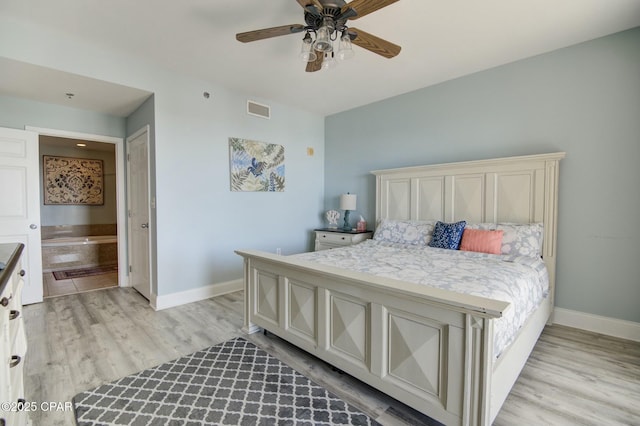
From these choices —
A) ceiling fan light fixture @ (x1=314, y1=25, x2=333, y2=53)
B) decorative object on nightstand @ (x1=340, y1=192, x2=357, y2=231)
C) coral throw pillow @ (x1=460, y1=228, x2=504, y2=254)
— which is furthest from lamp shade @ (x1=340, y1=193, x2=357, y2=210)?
ceiling fan light fixture @ (x1=314, y1=25, x2=333, y2=53)

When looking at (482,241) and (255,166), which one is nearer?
(482,241)

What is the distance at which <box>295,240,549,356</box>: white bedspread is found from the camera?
1773mm

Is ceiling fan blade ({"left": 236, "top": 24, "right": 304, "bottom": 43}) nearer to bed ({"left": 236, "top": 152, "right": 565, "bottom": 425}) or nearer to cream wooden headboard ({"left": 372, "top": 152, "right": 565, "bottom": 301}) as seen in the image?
bed ({"left": 236, "top": 152, "right": 565, "bottom": 425})

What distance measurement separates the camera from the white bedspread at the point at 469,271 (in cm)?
177

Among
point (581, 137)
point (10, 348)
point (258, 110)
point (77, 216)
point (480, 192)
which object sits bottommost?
point (10, 348)

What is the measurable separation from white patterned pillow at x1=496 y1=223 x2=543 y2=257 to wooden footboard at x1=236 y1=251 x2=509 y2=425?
180 cm

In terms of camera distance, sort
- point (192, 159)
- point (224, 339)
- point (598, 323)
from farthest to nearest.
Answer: point (192, 159) → point (598, 323) → point (224, 339)

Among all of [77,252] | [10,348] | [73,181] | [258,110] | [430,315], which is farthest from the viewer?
A: [73,181]

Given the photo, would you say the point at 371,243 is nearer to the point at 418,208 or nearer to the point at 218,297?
the point at 418,208

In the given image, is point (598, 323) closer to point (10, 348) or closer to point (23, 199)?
point (10, 348)

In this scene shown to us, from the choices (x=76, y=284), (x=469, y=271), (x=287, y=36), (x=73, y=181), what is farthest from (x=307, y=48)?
(x=73, y=181)

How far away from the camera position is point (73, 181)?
608 centimetres

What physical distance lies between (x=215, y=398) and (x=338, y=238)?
2.79m

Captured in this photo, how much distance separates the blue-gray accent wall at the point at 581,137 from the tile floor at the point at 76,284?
191 inches
